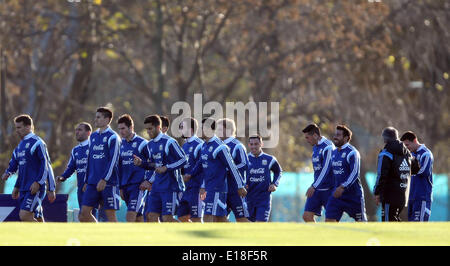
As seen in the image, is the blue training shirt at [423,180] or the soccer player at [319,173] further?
the blue training shirt at [423,180]

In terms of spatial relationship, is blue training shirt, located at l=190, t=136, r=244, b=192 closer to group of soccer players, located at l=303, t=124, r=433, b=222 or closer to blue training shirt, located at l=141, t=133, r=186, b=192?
blue training shirt, located at l=141, t=133, r=186, b=192

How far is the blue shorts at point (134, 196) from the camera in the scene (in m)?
18.3

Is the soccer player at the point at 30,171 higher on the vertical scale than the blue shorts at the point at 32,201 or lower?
higher

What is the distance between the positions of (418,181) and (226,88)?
1245cm

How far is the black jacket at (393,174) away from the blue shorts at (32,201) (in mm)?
5416

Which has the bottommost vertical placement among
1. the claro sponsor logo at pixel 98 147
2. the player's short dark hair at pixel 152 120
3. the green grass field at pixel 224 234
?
the green grass field at pixel 224 234

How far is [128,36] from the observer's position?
3164 centimetres

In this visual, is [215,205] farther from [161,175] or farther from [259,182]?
[259,182]

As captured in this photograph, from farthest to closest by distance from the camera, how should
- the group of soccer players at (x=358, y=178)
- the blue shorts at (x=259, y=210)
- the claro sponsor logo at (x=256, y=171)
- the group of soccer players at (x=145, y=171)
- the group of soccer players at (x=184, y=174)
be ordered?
the claro sponsor logo at (x=256, y=171), the blue shorts at (x=259, y=210), the group of soccer players at (x=145, y=171), the group of soccer players at (x=184, y=174), the group of soccer players at (x=358, y=178)

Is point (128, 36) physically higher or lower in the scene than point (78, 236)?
higher

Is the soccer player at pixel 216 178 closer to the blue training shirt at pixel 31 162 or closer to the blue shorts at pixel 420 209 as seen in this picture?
the blue training shirt at pixel 31 162

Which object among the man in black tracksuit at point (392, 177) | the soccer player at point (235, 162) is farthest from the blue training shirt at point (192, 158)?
the man in black tracksuit at point (392, 177)
